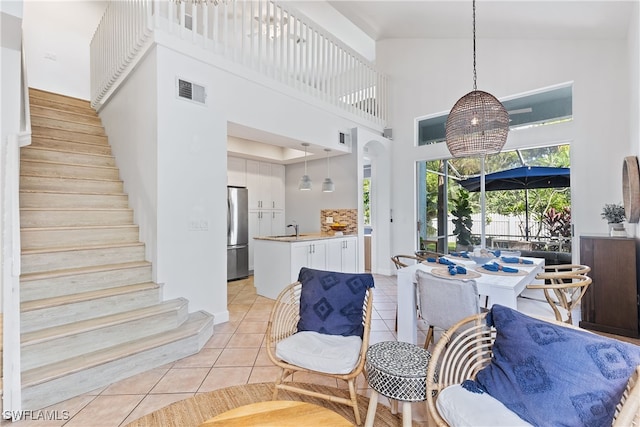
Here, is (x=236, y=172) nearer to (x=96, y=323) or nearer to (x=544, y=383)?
(x=96, y=323)

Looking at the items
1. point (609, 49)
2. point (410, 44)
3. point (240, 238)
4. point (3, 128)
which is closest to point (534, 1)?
point (609, 49)

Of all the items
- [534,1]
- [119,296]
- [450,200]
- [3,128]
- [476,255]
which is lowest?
[119,296]

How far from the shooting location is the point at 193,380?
228cm

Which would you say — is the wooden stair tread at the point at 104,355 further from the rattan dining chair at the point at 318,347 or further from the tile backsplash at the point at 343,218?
the tile backsplash at the point at 343,218

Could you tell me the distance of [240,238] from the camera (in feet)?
18.5

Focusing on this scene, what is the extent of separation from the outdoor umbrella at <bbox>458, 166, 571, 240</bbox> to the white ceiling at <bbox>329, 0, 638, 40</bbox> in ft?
5.77

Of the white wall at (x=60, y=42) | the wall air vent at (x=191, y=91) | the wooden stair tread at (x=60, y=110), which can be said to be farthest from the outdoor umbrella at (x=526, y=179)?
the white wall at (x=60, y=42)

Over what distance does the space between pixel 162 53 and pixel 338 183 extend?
3.42 metres

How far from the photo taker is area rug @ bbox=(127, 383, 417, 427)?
182 cm

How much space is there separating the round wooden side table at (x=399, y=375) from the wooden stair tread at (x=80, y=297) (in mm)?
2279

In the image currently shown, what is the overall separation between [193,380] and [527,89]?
559 cm

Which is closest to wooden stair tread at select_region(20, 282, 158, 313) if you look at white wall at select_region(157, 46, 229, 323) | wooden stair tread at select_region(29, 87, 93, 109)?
white wall at select_region(157, 46, 229, 323)

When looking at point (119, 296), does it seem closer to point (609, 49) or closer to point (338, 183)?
point (338, 183)

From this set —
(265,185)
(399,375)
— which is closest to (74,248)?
(399,375)
